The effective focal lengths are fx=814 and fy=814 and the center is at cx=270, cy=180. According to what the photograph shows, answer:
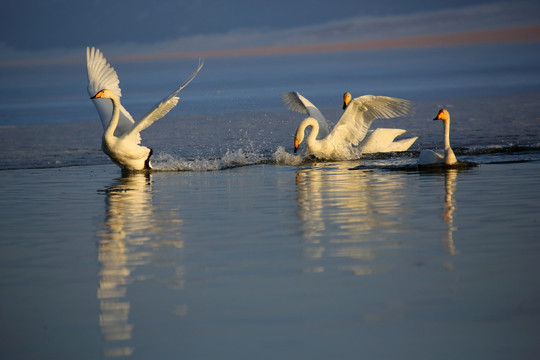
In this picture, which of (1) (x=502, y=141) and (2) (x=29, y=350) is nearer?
(2) (x=29, y=350)

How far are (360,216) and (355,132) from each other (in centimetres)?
910

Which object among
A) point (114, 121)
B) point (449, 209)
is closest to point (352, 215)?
point (449, 209)

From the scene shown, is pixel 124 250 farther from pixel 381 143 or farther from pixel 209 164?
pixel 381 143

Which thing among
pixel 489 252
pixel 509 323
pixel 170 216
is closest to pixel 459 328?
pixel 509 323

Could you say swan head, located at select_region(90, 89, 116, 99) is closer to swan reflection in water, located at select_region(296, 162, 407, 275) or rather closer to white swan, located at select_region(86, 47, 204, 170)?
white swan, located at select_region(86, 47, 204, 170)

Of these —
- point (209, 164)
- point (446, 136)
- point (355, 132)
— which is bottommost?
point (209, 164)

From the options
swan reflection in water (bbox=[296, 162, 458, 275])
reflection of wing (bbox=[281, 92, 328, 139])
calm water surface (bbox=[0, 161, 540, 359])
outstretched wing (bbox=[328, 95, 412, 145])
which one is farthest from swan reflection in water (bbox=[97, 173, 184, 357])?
reflection of wing (bbox=[281, 92, 328, 139])

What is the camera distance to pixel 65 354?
4.21m

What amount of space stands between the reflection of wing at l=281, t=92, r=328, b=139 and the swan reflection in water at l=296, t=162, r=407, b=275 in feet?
13.5

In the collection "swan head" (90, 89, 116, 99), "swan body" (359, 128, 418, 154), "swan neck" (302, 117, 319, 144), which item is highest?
"swan head" (90, 89, 116, 99)

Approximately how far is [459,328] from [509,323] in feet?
0.93

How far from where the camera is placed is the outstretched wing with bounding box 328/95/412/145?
16281mm

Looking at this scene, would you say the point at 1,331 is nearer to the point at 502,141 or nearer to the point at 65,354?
the point at 65,354

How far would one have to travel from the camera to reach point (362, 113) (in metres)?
16.9
